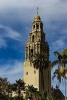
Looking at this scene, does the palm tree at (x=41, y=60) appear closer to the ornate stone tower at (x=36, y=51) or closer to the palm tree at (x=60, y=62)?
the ornate stone tower at (x=36, y=51)

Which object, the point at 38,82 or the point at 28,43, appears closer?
the point at 38,82

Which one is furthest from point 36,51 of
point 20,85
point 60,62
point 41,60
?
point 60,62

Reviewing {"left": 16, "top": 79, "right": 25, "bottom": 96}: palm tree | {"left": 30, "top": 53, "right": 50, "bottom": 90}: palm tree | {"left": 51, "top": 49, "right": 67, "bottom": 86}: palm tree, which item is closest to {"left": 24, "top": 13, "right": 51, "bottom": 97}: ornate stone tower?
{"left": 16, "top": 79, "right": 25, "bottom": 96}: palm tree

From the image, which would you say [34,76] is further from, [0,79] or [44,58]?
[44,58]

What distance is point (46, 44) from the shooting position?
413 ft

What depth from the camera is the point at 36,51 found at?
121 meters

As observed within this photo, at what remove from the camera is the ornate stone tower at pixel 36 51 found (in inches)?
4648

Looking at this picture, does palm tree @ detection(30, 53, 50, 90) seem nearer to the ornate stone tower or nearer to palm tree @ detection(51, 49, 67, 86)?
the ornate stone tower

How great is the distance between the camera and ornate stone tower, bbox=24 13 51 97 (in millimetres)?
118062

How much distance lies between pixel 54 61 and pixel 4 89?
4010 cm

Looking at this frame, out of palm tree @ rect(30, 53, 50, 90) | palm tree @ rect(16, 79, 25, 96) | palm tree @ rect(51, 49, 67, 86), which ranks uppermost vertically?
palm tree @ rect(30, 53, 50, 90)

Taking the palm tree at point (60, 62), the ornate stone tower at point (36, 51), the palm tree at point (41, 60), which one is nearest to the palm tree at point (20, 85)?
the ornate stone tower at point (36, 51)

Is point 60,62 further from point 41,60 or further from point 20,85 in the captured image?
point 20,85

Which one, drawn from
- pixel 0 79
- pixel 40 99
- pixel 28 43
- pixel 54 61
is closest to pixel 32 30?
pixel 28 43
